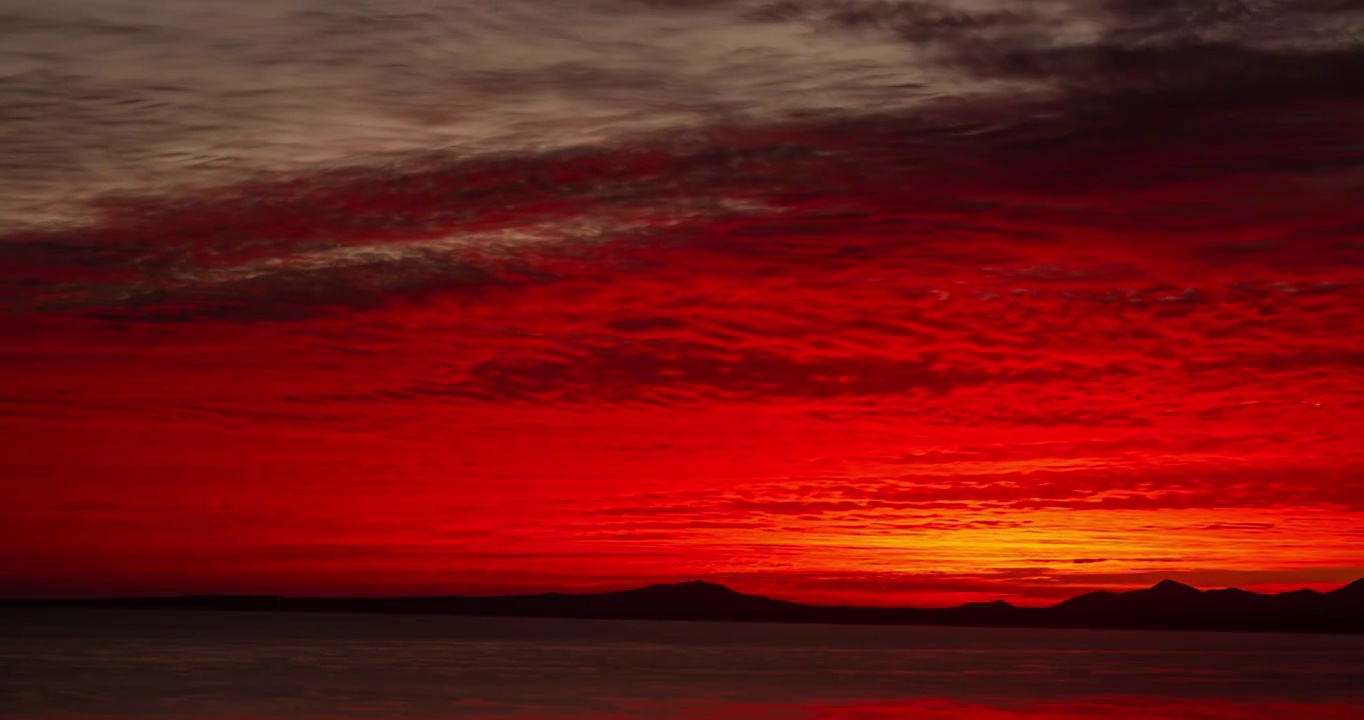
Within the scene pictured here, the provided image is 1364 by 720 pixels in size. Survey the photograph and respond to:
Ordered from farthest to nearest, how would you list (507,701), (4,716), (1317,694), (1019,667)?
(1019,667), (1317,694), (507,701), (4,716)

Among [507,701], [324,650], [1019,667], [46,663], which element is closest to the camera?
[507,701]

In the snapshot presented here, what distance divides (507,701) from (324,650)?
65043mm

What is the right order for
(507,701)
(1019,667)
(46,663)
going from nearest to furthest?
(507,701) < (46,663) < (1019,667)

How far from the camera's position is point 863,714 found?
58.0 m

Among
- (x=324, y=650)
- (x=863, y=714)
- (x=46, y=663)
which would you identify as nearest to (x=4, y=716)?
(x=863, y=714)

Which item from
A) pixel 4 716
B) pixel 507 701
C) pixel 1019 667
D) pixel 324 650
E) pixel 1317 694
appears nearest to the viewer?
pixel 4 716

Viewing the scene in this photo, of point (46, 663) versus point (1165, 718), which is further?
point (46, 663)

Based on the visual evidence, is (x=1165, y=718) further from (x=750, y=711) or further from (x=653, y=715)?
(x=653, y=715)

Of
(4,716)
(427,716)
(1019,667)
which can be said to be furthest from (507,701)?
(1019,667)

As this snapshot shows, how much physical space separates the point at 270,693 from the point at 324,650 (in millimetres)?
58965

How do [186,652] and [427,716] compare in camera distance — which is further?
[186,652]

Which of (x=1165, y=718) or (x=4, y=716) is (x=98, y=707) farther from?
(x=1165, y=718)

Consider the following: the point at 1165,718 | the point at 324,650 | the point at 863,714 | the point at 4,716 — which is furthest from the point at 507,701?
the point at 324,650

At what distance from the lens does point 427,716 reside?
54750mm
